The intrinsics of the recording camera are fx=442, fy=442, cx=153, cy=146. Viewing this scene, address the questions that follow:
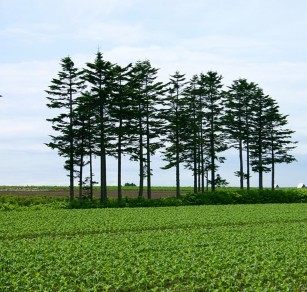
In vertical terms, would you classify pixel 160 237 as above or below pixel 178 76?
below

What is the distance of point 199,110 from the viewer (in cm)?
6347

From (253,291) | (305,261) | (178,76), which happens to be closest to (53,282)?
(253,291)

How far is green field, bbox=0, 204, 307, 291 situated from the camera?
44.2 feet

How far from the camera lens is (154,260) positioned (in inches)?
638

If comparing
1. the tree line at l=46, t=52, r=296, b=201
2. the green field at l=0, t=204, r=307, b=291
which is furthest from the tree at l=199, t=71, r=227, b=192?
the green field at l=0, t=204, r=307, b=291

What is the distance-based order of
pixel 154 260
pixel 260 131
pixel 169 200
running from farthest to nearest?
pixel 260 131 → pixel 169 200 → pixel 154 260

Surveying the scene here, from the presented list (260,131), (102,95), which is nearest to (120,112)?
(102,95)

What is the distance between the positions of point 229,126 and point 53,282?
181ft

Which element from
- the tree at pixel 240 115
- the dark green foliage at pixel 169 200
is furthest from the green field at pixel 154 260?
the tree at pixel 240 115

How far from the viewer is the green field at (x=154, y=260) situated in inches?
531

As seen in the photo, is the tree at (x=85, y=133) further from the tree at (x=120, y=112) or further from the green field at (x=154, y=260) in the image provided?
the green field at (x=154, y=260)

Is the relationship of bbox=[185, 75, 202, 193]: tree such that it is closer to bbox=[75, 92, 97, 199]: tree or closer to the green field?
bbox=[75, 92, 97, 199]: tree

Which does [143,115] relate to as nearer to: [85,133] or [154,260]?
[85,133]

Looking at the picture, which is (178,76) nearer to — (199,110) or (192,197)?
(199,110)
